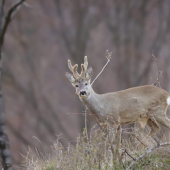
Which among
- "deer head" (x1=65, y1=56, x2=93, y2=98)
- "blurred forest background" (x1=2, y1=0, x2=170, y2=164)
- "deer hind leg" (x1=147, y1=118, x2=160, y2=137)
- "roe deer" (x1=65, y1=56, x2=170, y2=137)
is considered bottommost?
"deer hind leg" (x1=147, y1=118, x2=160, y2=137)

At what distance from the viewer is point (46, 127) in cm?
1678

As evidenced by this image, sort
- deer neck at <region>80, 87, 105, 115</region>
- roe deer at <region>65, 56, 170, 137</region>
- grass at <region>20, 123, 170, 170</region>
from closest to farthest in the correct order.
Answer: grass at <region>20, 123, 170, 170</region>, roe deer at <region>65, 56, 170, 137</region>, deer neck at <region>80, 87, 105, 115</region>

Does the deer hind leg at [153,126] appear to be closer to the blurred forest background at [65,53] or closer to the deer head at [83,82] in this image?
the deer head at [83,82]

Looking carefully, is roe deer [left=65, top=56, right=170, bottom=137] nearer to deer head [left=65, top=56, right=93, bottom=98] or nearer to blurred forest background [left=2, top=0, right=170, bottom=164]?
deer head [left=65, top=56, right=93, bottom=98]

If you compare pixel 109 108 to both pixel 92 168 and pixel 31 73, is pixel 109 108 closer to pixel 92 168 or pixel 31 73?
pixel 92 168

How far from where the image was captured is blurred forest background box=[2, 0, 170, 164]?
1692 centimetres

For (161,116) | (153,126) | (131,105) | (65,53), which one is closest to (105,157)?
(131,105)

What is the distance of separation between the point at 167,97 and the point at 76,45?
10.9 metres

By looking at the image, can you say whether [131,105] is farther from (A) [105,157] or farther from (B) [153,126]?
(A) [105,157]

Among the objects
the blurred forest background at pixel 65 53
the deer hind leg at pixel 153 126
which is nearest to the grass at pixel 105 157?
the deer hind leg at pixel 153 126

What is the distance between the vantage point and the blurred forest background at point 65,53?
55.5ft

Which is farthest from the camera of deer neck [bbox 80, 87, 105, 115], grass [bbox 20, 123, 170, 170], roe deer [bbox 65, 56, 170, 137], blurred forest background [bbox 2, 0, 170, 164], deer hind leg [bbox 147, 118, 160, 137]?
blurred forest background [bbox 2, 0, 170, 164]

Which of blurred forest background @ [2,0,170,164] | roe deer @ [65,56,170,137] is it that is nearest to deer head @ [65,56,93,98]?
roe deer @ [65,56,170,137]

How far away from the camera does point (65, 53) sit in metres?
17.8
